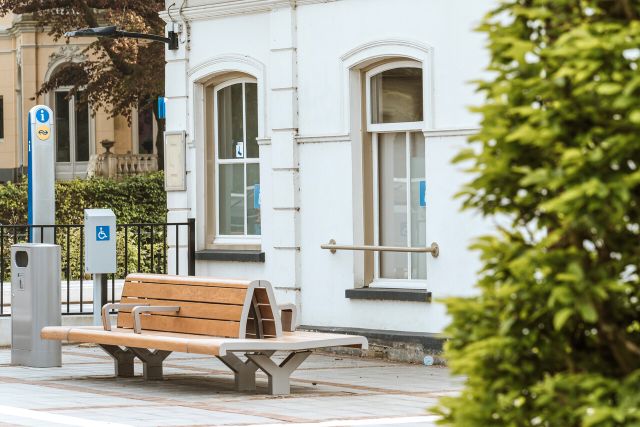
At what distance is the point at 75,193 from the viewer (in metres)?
31.0

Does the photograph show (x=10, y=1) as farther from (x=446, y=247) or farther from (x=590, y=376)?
(x=590, y=376)

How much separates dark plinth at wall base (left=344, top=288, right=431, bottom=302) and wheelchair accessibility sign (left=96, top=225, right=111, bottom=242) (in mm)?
→ 2463

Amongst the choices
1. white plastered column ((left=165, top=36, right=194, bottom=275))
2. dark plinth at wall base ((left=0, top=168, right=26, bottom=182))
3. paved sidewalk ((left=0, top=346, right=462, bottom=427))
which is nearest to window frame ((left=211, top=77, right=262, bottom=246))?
white plastered column ((left=165, top=36, right=194, bottom=275))

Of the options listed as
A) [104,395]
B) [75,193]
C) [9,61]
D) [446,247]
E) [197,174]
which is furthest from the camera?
[9,61]

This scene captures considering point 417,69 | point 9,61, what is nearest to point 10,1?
point 9,61

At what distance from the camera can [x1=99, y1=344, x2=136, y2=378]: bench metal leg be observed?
12.5 metres

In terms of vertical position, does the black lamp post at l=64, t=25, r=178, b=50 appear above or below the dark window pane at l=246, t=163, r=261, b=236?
above

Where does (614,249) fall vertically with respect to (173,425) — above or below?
above

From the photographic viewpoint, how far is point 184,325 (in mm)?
11625

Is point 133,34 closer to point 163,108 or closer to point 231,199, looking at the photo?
point 163,108

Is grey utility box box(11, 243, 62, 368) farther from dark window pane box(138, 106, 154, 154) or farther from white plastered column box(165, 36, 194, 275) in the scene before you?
dark window pane box(138, 106, 154, 154)

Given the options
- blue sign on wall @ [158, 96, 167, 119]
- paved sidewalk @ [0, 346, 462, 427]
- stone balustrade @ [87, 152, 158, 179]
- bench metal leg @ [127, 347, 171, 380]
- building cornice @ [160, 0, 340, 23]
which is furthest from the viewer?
stone balustrade @ [87, 152, 158, 179]

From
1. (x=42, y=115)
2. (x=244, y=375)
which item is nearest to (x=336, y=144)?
(x=244, y=375)

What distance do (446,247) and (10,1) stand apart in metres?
22.4
